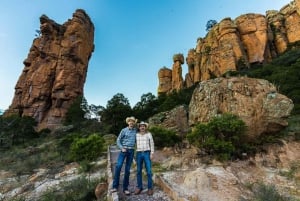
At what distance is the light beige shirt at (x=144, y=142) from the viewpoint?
578 cm

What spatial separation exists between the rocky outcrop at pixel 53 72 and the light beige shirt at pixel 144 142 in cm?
3718

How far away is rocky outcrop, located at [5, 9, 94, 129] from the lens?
41.8 meters

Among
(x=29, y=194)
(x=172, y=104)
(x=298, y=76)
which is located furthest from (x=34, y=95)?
(x=298, y=76)

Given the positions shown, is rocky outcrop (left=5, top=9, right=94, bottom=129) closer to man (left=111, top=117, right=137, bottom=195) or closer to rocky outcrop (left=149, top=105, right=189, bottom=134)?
rocky outcrop (left=149, top=105, right=189, bottom=134)

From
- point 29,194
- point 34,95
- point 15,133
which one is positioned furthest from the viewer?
point 34,95

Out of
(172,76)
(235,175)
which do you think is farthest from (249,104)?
(172,76)

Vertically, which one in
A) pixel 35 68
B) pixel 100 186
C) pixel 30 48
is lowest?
pixel 100 186

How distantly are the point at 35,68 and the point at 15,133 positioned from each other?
16.9 m

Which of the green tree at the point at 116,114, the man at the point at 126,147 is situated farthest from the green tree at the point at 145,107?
the man at the point at 126,147

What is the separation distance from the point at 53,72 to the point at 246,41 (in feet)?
117

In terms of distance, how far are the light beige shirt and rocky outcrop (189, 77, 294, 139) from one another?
22.3 feet

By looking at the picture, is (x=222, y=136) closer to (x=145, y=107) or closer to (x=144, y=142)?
(x=144, y=142)

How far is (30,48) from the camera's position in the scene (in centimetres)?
4806

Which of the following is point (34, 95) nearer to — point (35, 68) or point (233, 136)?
point (35, 68)
